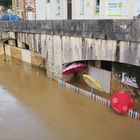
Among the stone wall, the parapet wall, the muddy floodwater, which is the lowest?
the muddy floodwater

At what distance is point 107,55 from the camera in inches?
382

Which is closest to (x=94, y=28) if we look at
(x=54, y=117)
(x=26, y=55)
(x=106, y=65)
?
(x=106, y=65)

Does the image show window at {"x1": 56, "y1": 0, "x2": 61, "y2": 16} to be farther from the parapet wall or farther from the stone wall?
the parapet wall

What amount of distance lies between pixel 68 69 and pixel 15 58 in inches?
373

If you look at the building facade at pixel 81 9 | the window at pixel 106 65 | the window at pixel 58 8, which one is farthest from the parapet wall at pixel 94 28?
the window at pixel 58 8

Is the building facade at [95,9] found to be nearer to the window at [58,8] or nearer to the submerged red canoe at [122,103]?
the window at [58,8]

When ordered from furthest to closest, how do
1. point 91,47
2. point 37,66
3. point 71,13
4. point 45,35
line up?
point 71,13 < point 37,66 < point 45,35 < point 91,47

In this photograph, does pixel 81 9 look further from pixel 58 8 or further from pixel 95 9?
pixel 58 8

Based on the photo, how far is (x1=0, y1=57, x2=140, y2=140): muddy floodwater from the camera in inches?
329

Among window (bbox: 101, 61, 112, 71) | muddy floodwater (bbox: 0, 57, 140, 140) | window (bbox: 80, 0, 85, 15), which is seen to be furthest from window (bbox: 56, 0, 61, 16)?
window (bbox: 101, 61, 112, 71)

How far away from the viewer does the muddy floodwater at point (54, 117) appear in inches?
329

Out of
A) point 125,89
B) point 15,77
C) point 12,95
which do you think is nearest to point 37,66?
point 15,77

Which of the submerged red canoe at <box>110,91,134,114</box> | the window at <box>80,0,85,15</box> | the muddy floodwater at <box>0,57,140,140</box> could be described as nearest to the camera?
the muddy floodwater at <box>0,57,140,140</box>

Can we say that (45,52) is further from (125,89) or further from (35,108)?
(125,89)
